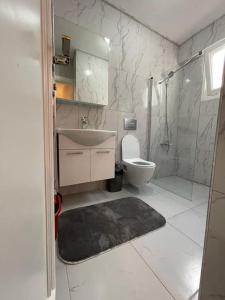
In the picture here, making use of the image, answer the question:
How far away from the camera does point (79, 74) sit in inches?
67.5

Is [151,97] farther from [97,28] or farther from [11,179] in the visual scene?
[11,179]

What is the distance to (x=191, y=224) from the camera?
1306 mm

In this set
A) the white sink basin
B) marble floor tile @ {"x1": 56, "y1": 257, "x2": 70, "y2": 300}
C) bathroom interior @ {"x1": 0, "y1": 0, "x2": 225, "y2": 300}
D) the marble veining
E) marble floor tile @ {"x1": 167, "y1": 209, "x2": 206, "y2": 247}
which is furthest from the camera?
the marble veining

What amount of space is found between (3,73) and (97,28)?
2171mm

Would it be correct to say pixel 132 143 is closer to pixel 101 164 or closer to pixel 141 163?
pixel 141 163

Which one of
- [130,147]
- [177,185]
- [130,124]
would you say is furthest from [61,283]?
[177,185]

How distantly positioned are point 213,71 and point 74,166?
7.99 feet

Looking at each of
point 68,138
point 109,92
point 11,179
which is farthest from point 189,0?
point 11,179

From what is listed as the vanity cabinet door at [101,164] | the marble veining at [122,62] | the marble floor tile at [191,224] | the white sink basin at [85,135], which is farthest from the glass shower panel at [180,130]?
the white sink basin at [85,135]

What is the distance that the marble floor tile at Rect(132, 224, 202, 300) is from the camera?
0.78 meters

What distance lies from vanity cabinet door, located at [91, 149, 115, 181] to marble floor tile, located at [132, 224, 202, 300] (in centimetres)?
74

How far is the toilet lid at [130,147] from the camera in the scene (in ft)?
6.98

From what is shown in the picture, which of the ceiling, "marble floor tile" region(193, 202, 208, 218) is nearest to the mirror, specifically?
the ceiling

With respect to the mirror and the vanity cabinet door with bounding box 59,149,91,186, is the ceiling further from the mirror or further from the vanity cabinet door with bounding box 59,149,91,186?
the vanity cabinet door with bounding box 59,149,91,186
